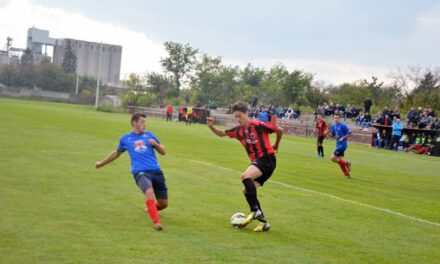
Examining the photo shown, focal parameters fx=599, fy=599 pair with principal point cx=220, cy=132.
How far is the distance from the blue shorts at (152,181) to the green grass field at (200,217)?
41cm

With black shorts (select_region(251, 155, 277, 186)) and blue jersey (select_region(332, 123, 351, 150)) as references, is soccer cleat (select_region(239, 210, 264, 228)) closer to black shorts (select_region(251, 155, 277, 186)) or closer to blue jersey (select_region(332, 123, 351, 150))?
black shorts (select_region(251, 155, 277, 186))

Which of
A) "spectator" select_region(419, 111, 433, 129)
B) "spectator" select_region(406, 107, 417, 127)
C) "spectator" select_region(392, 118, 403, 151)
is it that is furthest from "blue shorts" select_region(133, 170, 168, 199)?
"spectator" select_region(406, 107, 417, 127)

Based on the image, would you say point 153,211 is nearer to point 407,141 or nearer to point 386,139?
point 407,141

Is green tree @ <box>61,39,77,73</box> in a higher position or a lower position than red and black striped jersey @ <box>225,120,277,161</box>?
higher

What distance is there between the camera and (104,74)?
16288cm

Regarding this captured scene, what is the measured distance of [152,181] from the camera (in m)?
9.59

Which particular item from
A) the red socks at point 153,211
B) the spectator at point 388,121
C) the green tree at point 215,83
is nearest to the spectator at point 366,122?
the spectator at point 388,121

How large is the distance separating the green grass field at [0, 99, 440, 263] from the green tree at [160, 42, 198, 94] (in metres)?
91.9

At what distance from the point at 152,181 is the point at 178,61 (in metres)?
101

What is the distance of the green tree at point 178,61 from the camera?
109125mm

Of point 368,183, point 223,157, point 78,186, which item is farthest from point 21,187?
point 223,157

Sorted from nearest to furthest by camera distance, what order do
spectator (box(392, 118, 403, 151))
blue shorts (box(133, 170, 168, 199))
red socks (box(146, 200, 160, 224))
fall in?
red socks (box(146, 200, 160, 224)) → blue shorts (box(133, 170, 168, 199)) → spectator (box(392, 118, 403, 151))

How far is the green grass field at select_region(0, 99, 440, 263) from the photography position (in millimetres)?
7426

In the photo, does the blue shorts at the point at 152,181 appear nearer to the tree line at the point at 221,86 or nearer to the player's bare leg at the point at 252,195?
the player's bare leg at the point at 252,195
